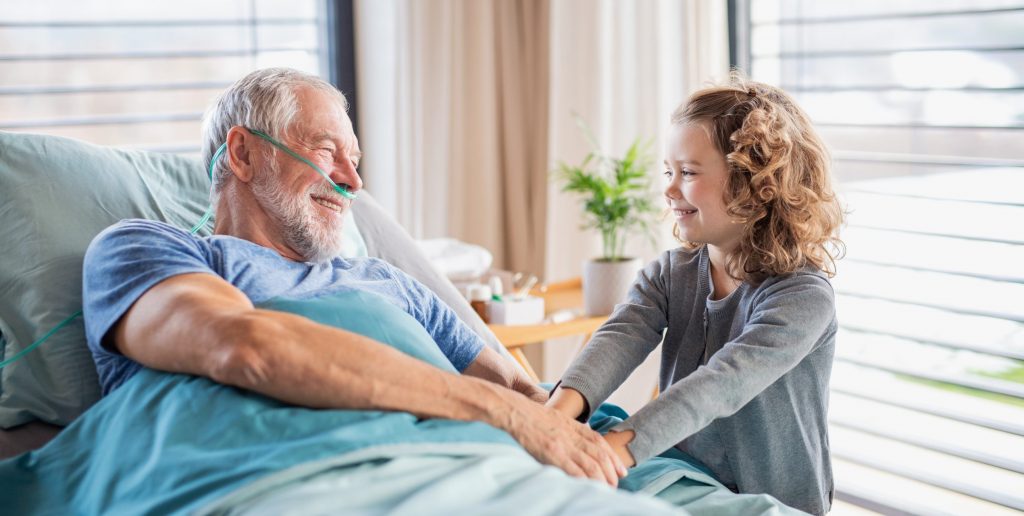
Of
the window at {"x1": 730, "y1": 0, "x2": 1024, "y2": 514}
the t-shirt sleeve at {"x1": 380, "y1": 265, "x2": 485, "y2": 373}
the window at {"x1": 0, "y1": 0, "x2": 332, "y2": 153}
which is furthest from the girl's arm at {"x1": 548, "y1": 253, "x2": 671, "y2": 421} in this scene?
the window at {"x1": 0, "y1": 0, "x2": 332, "y2": 153}

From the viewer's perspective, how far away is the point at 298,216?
6.05ft

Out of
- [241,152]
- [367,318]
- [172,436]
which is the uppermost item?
[241,152]

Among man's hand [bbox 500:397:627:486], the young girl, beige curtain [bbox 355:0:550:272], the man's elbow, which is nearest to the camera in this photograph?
the man's elbow

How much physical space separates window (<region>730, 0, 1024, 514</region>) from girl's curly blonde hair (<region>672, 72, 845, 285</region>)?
0.94m

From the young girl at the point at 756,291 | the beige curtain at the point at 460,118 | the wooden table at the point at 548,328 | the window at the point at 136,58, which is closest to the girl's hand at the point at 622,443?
the young girl at the point at 756,291

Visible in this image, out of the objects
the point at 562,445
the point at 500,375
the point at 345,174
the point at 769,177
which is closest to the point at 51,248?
the point at 345,174

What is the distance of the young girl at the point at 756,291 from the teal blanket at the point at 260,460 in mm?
148

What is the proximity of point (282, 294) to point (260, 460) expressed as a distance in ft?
1.48

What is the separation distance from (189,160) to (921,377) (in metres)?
1.79

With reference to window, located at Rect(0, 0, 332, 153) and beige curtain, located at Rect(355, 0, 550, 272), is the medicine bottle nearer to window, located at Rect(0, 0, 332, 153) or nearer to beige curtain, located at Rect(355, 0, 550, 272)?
beige curtain, located at Rect(355, 0, 550, 272)

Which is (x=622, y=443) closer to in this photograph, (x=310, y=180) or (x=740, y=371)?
(x=740, y=371)

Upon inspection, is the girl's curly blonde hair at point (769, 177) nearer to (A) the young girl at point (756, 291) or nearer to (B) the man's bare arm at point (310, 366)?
(A) the young girl at point (756, 291)

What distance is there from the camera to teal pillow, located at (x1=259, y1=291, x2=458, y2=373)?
62.4 inches

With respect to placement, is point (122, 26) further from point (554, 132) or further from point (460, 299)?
point (460, 299)
